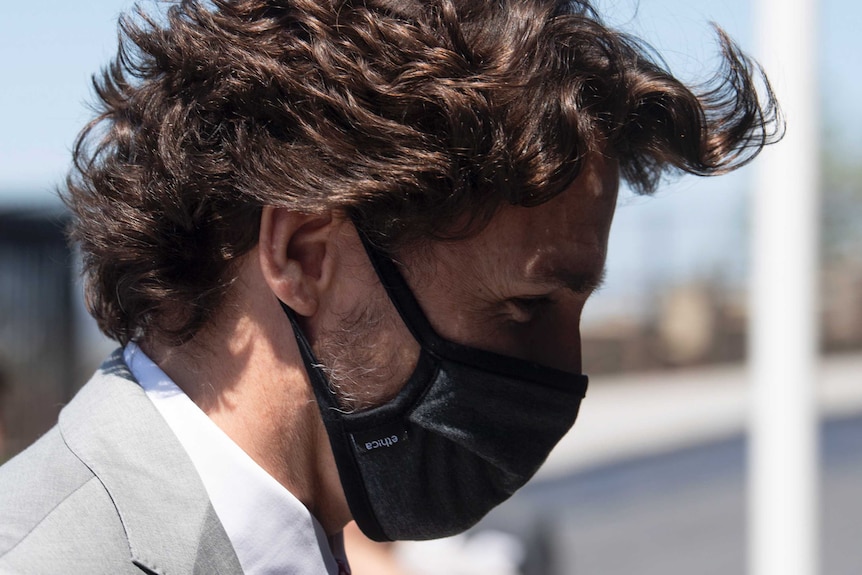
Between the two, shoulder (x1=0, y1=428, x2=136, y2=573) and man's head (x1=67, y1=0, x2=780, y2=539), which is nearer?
shoulder (x1=0, y1=428, x2=136, y2=573)

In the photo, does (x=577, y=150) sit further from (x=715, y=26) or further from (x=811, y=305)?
(x=811, y=305)

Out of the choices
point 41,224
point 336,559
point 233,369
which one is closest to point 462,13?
point 233,369

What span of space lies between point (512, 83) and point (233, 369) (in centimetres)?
71

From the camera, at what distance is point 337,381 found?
71.2 inches

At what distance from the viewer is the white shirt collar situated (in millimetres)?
1711

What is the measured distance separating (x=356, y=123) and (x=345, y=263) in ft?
0.83

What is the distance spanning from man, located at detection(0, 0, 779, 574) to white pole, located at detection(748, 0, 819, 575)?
257 centimetres

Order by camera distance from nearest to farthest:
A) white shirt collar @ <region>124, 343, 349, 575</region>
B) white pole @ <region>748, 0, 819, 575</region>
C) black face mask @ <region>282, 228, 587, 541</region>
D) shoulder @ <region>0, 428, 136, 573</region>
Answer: shoulder @ <region>0, 428, 136, 573</region> → white shirt collar @ <region>124, 343, 349, 575</region> → black face mask @ <region>282, 228, 587, 541</region> → white pole @ <region>748, 0, 819, 575</region>

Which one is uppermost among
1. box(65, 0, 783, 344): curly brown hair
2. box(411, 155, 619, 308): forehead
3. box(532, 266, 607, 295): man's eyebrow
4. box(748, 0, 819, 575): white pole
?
box(65, 0, 783, 344): curly brown hair

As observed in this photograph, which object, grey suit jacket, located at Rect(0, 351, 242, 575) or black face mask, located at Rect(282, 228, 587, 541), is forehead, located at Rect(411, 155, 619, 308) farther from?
grey suit jacket, located at Rect(0, 351, 242, 575)

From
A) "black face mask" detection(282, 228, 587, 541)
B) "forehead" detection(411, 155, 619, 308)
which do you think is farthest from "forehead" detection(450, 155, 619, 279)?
"black face mask" detection(282, 228, 587, 541)

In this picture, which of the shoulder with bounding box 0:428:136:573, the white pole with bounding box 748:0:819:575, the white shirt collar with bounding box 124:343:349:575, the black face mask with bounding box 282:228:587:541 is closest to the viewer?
the shoulder with bounding box 0:428:136:573

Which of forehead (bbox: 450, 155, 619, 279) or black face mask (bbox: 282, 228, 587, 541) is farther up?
forehead (bbox: 450, 155, 619, 279)

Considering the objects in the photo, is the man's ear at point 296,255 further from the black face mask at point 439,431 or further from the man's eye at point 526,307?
the man's eye at point 526,307
